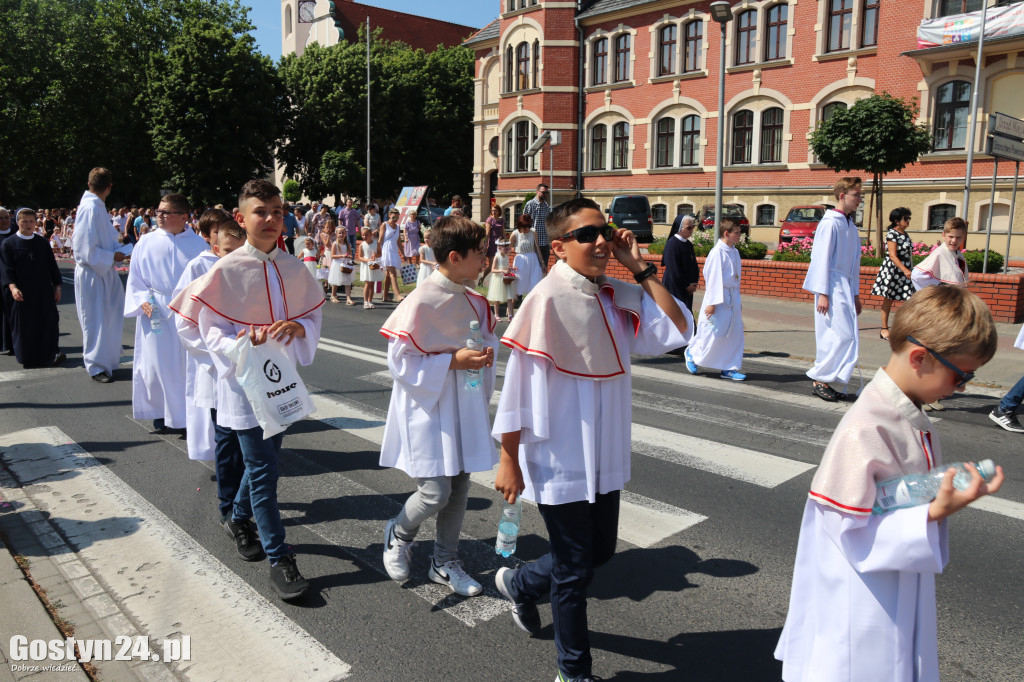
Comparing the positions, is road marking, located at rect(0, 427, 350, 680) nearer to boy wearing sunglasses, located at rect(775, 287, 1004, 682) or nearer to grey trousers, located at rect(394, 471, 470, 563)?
grey trousers, located at rect(394, 471, 470, 563)

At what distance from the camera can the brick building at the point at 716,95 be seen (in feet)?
93.6

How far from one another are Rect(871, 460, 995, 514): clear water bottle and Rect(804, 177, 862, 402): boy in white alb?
21.2ft

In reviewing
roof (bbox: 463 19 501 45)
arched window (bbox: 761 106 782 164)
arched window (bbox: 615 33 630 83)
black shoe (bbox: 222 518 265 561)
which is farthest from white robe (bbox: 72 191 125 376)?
roof (bbox: 463 19 501 45)

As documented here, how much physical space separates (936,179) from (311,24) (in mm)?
55561

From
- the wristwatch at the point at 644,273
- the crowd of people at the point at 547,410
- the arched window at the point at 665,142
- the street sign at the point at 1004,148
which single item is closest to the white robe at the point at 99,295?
the crowd of people at the point at 547,410

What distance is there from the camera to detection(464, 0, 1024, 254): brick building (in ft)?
93.6

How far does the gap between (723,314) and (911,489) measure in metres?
7.58

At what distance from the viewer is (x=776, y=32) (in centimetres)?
3362

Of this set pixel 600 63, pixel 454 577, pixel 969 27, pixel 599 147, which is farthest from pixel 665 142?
pixel 454 577

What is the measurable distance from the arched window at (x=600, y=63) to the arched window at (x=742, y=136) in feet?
25.4

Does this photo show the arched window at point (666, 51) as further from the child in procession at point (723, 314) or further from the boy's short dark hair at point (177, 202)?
the boy's short dark hair at point (177, 202)

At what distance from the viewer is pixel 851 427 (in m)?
2.30

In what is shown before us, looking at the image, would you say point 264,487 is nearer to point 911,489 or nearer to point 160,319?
point 911,489

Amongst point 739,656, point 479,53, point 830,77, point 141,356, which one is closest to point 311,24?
point 479,53
